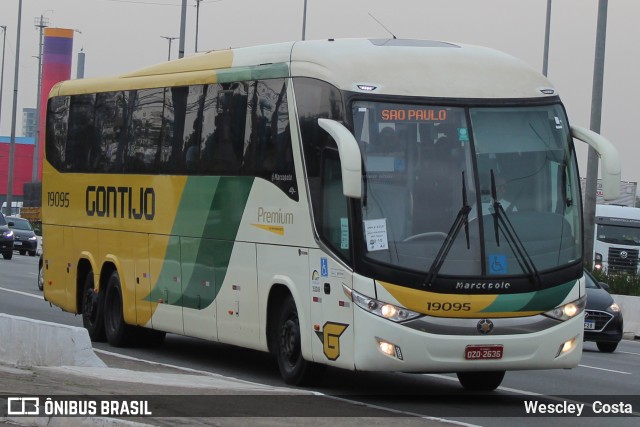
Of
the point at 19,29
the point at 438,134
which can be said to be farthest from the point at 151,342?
the point at 19,29

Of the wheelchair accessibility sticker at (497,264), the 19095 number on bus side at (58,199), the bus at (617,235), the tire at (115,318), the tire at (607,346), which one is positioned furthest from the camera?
the bus at (617,235)

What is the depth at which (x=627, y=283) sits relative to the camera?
3234 cm

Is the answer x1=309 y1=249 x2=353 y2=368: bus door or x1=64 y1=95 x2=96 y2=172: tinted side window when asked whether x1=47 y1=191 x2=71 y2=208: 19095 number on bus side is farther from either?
x1=309 y1=249 x2=353 y2=368: bus door

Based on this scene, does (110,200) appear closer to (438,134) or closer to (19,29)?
(438,134)

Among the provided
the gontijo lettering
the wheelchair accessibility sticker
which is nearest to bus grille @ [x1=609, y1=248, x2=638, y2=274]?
the gontijo lettering

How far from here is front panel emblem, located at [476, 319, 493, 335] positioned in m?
13.3

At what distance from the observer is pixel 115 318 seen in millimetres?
20062

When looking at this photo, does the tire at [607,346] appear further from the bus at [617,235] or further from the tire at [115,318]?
the bus at [617,235]

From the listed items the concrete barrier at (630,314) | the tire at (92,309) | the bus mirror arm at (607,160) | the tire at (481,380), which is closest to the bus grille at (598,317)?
the concrete barrier at (630,314)

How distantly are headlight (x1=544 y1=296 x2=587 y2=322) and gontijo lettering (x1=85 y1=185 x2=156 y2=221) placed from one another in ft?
21.6

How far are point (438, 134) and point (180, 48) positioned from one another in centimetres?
2650

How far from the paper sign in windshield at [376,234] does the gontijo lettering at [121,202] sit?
18.8 feet

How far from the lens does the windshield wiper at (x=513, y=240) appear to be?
531 inches

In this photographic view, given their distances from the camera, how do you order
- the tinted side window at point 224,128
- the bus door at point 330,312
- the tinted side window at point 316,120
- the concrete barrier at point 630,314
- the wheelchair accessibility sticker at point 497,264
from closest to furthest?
the wheelchair accessibility sticker at point 497,264 → the bus door at point 330,312 → the tinted side window at point 316,120 → the tinted side window at point 224,128 → the concrete barrier at point 630,314
